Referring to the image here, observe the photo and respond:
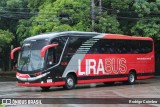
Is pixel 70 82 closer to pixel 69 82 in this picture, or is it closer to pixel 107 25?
pixel 69 82

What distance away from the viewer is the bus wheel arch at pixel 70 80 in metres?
24.1

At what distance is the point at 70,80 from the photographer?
2439cm

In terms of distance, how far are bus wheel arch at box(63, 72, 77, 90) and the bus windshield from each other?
216 cm

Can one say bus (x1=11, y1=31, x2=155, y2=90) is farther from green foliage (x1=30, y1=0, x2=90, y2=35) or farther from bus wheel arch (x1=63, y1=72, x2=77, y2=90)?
green foliage (x1=30, y1=0, x2=90, y2=35)

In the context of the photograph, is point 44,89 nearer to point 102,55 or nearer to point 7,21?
point 102,55

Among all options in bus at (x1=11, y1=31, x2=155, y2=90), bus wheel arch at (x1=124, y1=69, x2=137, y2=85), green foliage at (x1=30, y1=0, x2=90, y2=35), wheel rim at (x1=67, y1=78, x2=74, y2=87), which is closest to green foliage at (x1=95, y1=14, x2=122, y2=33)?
green foliage at (x1=30, y1=0, x2=90, y2=35)

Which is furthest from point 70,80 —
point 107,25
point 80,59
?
point 107,25

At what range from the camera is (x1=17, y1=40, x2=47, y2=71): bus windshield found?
22812 millimetres

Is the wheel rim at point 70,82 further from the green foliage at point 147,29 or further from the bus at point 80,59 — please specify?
the green foliage at point 147,29

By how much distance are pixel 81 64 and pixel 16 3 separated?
71.3 ft

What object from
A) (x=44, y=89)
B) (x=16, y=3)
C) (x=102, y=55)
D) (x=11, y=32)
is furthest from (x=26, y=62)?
(x=11, y=32)

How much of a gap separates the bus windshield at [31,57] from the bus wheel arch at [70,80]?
2158 mm

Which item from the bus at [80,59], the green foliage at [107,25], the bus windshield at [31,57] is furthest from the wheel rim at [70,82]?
the green foliage at [107,25]

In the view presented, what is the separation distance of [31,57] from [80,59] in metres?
3.29
